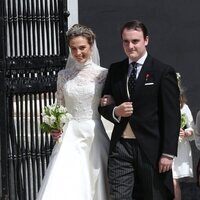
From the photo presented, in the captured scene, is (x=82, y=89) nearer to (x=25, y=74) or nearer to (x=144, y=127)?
(x=144, y=127)

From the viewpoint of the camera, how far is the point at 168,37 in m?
8.84

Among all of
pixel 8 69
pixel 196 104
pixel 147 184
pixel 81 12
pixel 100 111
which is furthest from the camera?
pixel 81 12

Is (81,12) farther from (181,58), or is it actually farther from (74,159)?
(74,159)

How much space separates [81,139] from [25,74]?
1267mm

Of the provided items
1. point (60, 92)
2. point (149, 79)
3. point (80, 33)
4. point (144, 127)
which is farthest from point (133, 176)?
point (80, 33)

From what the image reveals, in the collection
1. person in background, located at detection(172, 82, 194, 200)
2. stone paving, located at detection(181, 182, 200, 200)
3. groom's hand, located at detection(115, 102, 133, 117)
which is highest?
groom's hand, located at detection(115, 102, 133, 117)

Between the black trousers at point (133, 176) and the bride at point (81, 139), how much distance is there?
0.48 m

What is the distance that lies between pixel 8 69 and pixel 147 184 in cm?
214

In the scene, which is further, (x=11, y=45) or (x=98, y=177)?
(x=11, y=45)

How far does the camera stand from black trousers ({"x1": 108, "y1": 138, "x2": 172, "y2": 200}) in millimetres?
4828

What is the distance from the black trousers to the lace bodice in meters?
0.61

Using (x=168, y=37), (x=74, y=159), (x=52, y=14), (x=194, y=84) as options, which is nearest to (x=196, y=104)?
(x=194, y=84)

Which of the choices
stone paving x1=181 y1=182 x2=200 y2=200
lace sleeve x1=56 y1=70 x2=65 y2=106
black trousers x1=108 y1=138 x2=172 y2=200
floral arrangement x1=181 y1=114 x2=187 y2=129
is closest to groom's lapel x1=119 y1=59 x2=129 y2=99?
black trousers x1=108 y1=138 x2=172 y2=200

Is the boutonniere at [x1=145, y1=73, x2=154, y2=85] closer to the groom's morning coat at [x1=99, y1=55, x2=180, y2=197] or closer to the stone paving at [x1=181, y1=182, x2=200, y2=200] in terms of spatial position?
the groom's morning coat at [x1=99, y1=55, x2=180, y2=197]
